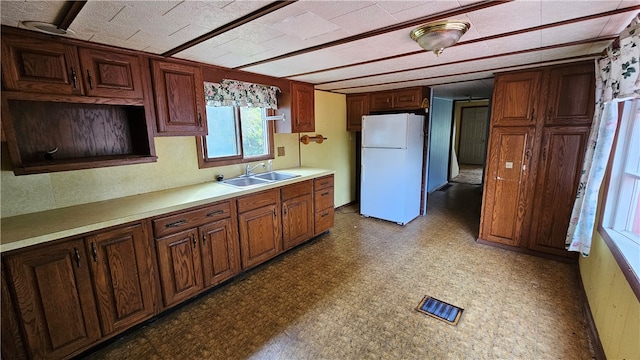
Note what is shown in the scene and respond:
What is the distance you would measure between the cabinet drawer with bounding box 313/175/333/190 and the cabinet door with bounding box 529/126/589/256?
2251 millimetres

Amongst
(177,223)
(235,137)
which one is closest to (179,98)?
(235,137)

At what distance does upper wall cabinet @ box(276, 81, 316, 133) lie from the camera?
3240 mm

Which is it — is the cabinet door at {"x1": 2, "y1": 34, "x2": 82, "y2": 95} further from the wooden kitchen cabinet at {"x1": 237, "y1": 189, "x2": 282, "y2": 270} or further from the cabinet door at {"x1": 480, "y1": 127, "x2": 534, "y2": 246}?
the cabinet door at {"x1": 480, "y1": 127, "x2": 534, "y2": 246}

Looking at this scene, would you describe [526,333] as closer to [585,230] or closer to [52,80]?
[585,230]

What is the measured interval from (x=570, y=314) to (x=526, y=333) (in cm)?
50

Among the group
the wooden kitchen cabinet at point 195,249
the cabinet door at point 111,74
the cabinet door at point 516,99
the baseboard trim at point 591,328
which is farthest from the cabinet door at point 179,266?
the cabinet door at point 516,99

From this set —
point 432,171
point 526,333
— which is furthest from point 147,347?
point 432,171

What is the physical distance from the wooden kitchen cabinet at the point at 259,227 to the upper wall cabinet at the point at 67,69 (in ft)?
4.00

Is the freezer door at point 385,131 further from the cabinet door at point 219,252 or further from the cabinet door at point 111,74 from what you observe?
the cabinet door at point 111,74

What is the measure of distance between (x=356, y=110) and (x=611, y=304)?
348 centimetres

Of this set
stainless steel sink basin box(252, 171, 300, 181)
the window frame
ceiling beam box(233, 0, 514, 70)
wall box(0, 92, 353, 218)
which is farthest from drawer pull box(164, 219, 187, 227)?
the window frame

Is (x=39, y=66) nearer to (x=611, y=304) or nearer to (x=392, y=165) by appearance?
(x=392, y=165)

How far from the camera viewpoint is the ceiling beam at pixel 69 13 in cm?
122

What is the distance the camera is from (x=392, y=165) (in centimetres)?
371
